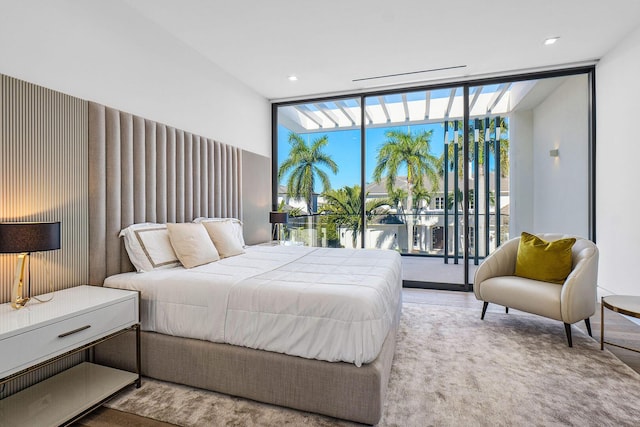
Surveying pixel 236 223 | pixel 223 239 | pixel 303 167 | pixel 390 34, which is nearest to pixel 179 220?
pixel 223 239

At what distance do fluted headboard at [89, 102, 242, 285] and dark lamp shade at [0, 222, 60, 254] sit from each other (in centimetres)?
63

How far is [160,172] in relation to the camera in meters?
2.97

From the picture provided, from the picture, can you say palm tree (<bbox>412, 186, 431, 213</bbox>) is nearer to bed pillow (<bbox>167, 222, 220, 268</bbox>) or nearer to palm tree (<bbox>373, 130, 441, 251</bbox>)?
palm tree (<bbox>373, 130, 441, 251</bbox>)

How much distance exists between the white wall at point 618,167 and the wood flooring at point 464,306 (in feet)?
1.41

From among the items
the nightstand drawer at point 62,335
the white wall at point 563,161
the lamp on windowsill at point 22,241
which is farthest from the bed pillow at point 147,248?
the white wall at point 563,161

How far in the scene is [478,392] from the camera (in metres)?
1.98

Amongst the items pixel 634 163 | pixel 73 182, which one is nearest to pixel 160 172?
pixel 73 182

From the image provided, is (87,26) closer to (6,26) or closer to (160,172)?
(6,26)

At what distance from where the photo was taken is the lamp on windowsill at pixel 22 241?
162cm

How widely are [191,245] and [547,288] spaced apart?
311cm

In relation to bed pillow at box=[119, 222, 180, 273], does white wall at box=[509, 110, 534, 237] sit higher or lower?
higher

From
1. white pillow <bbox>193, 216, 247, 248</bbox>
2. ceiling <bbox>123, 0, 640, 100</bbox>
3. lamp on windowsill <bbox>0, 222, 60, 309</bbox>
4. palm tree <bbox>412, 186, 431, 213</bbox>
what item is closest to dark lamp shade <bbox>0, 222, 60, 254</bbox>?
lamp on windowsill <bbox>0, 222, 60, 309</bbox>

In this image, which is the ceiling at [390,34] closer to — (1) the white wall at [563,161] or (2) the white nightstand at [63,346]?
(1) the white wall at [563,161]

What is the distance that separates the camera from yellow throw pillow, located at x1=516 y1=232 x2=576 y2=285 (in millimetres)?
2902
